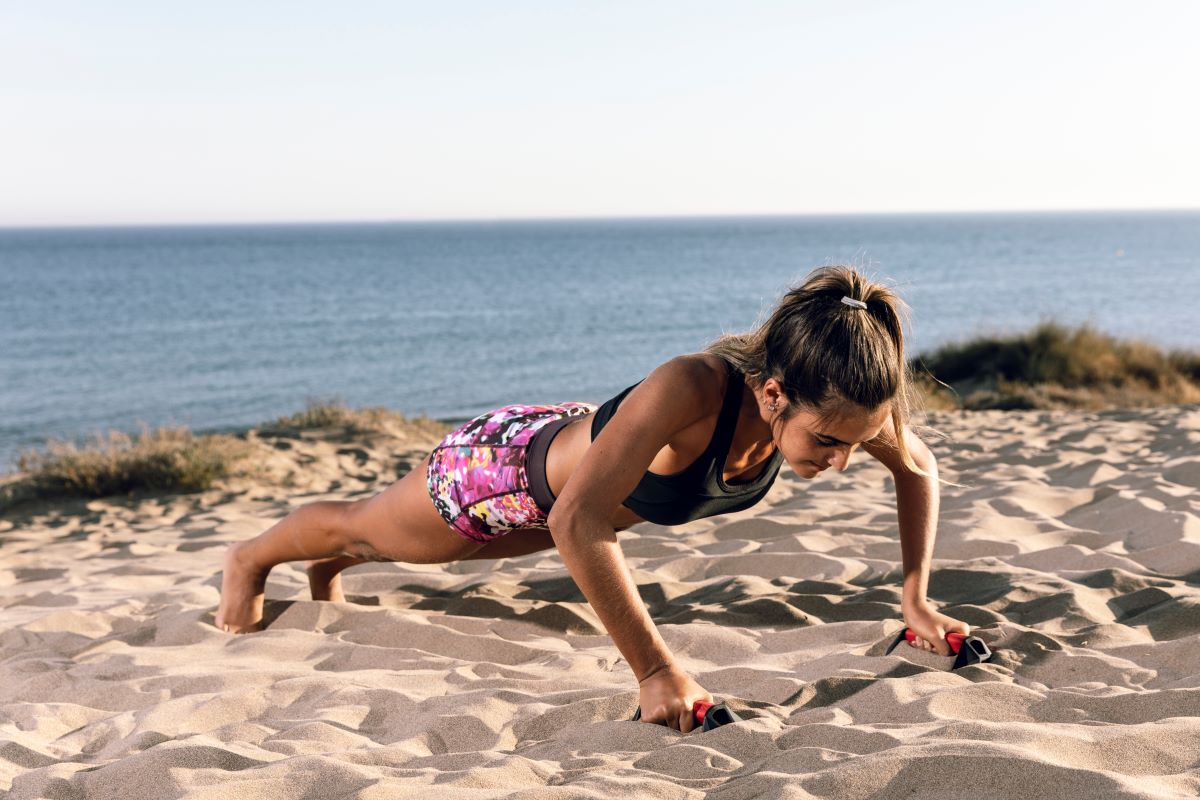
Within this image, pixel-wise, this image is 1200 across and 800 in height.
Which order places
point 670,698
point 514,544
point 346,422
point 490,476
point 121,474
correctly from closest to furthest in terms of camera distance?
point 670,698 < point 490,476 < point 514,544 < point 121,474 < point 346,422

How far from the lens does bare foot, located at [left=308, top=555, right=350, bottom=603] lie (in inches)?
160

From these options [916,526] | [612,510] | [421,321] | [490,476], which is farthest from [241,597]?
[421,321]

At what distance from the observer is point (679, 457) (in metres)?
2.91

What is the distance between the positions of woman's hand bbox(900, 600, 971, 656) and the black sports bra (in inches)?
22.1

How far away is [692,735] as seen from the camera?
8.00 ft

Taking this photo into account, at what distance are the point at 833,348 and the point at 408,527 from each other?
1.69 meters

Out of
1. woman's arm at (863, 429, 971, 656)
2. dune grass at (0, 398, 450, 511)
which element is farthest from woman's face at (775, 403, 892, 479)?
dune grass at (0, 398, 450, 511)

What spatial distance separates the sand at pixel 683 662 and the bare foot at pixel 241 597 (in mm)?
74

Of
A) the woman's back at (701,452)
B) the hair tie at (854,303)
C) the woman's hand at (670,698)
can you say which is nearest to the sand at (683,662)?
the woman's hand at (670,698)

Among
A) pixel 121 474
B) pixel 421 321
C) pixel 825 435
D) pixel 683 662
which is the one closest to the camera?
pixel 825 435

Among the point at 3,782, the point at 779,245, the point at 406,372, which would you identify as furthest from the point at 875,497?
the point at 779,245

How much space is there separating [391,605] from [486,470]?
40.9 inches

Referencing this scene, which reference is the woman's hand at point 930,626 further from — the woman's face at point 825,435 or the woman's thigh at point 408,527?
the woman's thigh at point 408,527

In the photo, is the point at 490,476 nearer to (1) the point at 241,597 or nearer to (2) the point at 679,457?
(2) the point at 679,457
